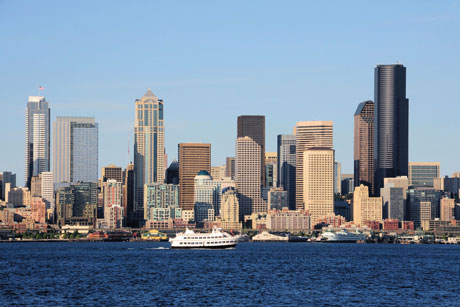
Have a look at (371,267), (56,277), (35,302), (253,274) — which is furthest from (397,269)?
(35,302)

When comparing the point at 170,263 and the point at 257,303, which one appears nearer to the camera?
the point at 257,303

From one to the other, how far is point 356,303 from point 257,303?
10.6m

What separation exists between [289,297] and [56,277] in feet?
142

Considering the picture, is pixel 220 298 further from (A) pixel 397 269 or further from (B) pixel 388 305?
(A) pixel 397 269

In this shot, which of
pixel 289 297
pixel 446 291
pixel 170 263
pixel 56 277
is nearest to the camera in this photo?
pixel 289 297

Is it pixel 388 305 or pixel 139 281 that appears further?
pixel 139 281

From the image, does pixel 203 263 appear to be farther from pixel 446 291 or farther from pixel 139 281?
pixel 446 291

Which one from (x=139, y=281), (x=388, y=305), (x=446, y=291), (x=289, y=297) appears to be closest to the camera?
(x=388, y=305)

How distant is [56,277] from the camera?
453 feet

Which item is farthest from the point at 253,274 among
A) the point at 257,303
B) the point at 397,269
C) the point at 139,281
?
the point at 257,303

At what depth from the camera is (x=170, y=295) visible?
10988 cm

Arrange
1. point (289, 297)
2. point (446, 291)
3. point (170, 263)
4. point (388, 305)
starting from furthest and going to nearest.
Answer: point (170, 263)
point (446, 291)
point (289, 297)
point (388, 305)

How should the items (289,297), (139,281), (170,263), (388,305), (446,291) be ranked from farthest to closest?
1. (170,263)
2. (139,281)
3. (446,291)
4. (289,297)
5. (388,305)

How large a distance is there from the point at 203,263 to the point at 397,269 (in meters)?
36.8
